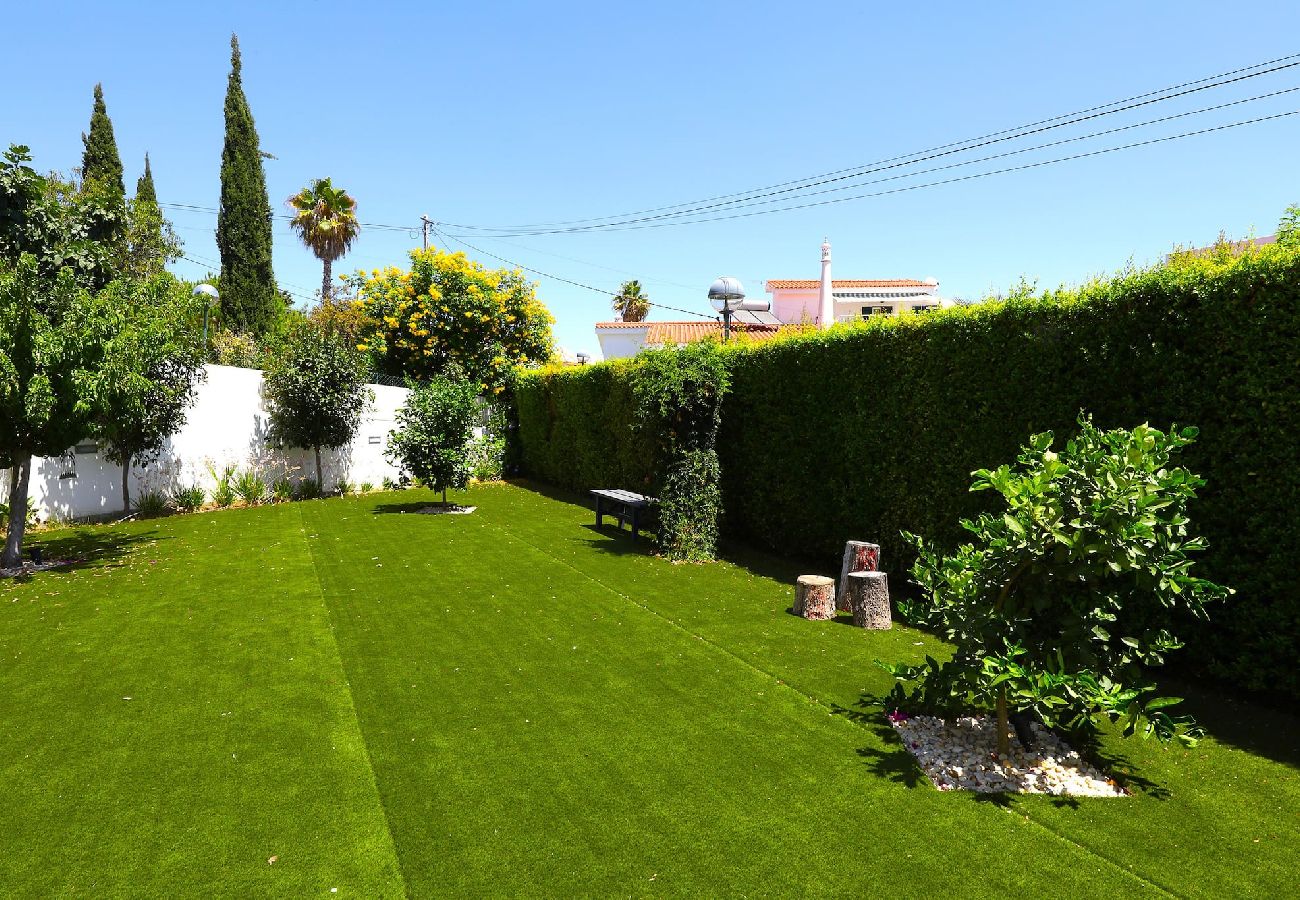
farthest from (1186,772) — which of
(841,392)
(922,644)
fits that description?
(841,392)

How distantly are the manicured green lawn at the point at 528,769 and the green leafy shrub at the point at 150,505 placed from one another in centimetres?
678

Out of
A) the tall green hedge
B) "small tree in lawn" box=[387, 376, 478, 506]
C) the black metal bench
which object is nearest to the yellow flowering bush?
"small tree in lawn" box=[387, 376, 478, 506]

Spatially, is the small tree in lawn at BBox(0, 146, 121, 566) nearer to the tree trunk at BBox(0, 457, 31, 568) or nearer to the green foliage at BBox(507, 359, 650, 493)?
the tree trunk at BBox(0, 457, 31, 568)

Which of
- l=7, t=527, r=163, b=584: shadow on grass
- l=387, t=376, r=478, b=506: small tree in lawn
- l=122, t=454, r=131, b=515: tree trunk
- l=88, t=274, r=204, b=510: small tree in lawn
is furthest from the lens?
l=387, t=376, r=478, b=506: small tree in lawn

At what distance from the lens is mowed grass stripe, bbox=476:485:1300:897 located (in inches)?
138

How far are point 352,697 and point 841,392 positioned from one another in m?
6.71

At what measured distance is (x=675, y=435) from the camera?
1039 centimetres

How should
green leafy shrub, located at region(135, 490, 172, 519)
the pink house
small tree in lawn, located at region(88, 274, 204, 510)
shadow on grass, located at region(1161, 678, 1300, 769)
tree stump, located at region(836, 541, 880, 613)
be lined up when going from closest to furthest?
shadow on grass, located at region(1161, 678, 1300, 769), tree stump, located at region(836, 541, 880, 613), small tree in lawn, located at region(88, 274, 204, 510), green leafy shrub, located at region(135, 490, 172, 519), the pink house

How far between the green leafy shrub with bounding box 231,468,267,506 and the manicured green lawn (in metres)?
7.86

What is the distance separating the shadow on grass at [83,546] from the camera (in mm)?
9828

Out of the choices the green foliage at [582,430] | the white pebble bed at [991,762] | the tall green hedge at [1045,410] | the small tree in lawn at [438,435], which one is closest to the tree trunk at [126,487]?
the small tree in lawn at [438,435]

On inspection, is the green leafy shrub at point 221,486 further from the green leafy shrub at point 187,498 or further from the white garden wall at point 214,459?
the green leafy shrub at point 187,498

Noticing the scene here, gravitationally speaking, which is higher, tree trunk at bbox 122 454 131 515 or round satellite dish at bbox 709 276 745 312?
round satellite dish at bbox 709 276 745 312

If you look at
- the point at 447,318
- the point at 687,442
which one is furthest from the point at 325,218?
the point at 687,442
